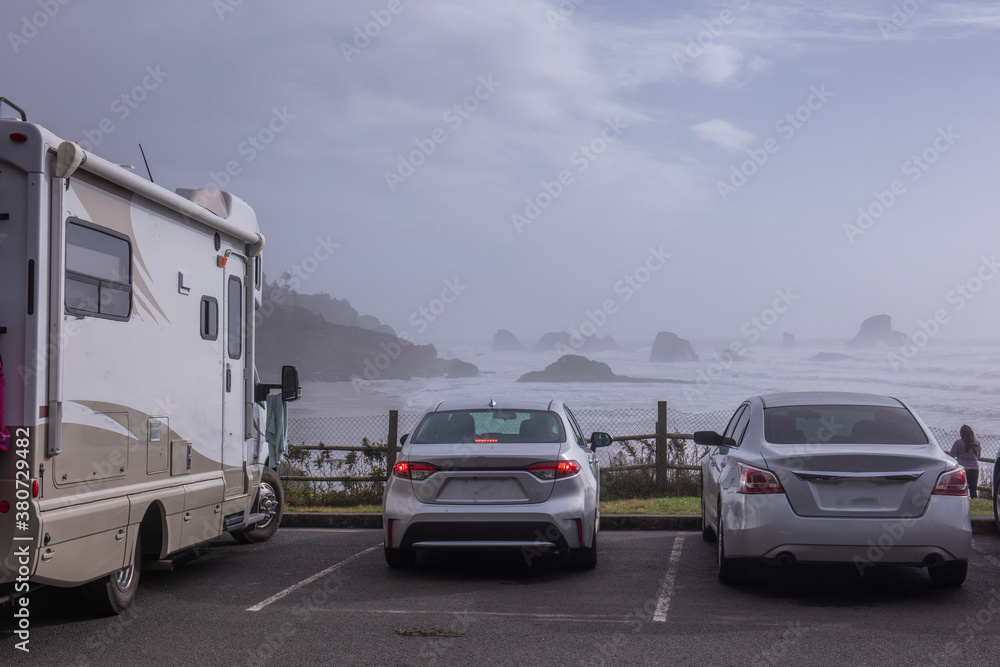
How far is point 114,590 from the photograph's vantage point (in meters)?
6.50

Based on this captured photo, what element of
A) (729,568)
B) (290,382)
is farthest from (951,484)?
(290,382)

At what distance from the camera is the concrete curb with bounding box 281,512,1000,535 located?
11008mm

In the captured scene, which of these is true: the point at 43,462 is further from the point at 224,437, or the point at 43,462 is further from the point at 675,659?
the point at 675,659

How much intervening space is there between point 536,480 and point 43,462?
381cm

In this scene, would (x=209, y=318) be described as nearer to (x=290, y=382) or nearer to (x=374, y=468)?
(x=290, y=382)

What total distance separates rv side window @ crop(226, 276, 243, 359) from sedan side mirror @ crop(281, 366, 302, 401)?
1.08 m

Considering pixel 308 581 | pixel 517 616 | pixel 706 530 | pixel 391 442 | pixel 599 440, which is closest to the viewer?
pixel 517 616

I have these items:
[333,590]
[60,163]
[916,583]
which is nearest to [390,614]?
[333,590]

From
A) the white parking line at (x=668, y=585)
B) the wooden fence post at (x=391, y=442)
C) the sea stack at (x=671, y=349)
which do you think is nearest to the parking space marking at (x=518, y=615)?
the white parking line at (x=668, y=585)

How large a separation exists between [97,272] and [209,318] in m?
1.87

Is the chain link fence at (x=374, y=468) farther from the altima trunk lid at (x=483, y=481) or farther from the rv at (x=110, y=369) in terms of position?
the altima trunk lid at (x=483, y=481)

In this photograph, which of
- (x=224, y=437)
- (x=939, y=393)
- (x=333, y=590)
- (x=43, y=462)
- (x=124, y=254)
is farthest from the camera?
(x=939, y=393)

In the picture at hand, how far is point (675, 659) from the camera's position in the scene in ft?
18.0

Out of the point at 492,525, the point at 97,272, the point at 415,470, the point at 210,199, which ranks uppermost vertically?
the point at 210,199
